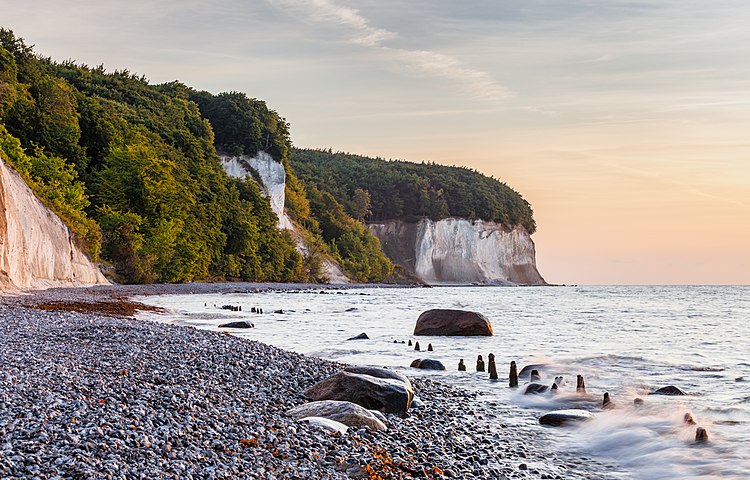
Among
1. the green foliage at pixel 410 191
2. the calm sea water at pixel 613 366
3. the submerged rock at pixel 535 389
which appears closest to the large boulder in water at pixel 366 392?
the calm sea water at pixel 613 366

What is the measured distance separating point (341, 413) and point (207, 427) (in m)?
2.00

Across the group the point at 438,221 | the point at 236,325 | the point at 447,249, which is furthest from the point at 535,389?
the point at 447,249

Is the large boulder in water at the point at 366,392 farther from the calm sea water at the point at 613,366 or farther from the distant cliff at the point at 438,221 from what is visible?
the distant cliff at the point at 438,221

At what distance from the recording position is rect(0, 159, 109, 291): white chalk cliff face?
1191 inches

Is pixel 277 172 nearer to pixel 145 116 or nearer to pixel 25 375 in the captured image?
pixel 145 116

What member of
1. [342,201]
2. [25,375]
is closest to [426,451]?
[25,375]

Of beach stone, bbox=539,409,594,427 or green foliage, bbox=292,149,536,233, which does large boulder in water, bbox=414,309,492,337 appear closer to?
beach stone, bbox=539,409,594,427

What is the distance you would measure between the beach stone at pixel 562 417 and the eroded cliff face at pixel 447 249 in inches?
4747

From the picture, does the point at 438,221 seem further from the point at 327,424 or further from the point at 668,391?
the point at 327,424

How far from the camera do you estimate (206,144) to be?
82875 millimetres

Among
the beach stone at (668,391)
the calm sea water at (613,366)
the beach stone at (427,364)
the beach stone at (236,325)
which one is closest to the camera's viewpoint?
the calm sea water at (613,366)

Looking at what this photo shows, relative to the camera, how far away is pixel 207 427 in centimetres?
728

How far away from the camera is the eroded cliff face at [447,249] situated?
13300 centimetres

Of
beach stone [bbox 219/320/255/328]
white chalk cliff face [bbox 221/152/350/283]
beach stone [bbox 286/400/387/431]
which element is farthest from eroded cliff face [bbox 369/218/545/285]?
beach stone [bbox 286/400/387/431]
